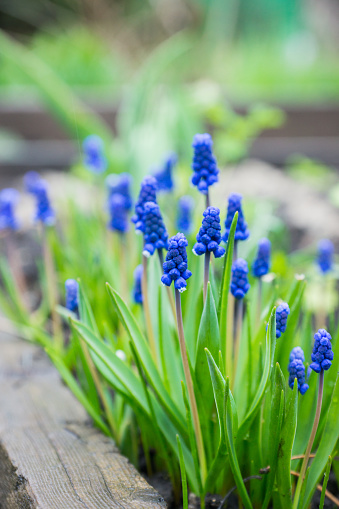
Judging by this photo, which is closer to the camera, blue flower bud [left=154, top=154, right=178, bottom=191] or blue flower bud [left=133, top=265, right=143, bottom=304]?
blue flower bud [left=133, top=265, right=143, bottom=304]

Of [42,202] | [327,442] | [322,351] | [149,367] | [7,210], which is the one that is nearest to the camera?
[322,351]

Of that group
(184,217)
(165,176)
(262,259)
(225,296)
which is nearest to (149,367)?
(225,296)

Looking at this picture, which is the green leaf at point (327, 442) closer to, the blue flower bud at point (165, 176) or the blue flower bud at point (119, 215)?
the blue flower bud at point (119, 215)

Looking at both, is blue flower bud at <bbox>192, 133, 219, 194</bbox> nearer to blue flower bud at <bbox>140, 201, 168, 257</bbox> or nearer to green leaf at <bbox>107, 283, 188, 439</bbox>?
blue flower bud at <bbox>140, 201, 168, 257</bbox>

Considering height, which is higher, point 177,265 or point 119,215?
point 119,215

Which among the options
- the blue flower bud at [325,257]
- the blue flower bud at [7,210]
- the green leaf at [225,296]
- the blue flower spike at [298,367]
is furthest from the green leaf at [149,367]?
the blue flower bud at [7,210]

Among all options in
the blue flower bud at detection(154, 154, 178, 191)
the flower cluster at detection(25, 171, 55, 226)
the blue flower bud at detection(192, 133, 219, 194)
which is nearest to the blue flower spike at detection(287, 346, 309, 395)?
the blue flower bud at detection(192, 133, 219, 194)

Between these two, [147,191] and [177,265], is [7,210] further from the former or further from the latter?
[177,265]
